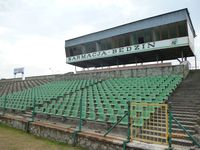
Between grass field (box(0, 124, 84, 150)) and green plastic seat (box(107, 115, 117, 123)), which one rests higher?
green plastic seat (box(107, 115, 117, 123))

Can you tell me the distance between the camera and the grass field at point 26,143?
663 centimetres

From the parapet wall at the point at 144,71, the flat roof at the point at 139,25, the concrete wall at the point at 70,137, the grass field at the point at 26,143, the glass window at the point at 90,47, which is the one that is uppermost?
the flat roof at the point at 139,25

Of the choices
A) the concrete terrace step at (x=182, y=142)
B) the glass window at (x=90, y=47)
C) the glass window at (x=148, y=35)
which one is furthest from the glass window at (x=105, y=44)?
the concrete terrace step at (x=182, y=142)

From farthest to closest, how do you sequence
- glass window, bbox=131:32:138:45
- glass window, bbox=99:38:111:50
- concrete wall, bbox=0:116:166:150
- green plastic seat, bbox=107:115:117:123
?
glass window, bbox=99:38:111:50 → glass window, bbox=131:32:138:45 → green plastic seat, bbox=107:115:117:123 → concrete wall, bbox=0:116:166:150

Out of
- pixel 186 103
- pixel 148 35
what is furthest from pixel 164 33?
pixel 186 103

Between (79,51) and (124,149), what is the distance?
20648 mm

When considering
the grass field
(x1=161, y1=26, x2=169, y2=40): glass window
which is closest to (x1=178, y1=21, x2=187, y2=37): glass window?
(x1=161, y1=26, x2=169, y2=40): glass window

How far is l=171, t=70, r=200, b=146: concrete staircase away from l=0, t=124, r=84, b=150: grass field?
10.4ft

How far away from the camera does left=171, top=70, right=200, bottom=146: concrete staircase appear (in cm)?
585

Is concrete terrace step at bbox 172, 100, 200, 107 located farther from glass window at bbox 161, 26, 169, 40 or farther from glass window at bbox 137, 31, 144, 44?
glass window at bbox 137, 31, 144, 44

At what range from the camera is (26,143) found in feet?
23.8

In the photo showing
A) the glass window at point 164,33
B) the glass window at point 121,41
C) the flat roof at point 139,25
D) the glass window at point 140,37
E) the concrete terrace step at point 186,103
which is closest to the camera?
the concrete terrace step at point 186,103

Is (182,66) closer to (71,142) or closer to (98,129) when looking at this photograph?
(98,129)

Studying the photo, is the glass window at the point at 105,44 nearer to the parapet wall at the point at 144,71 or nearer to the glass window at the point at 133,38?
the glass window at the point at 133,38
